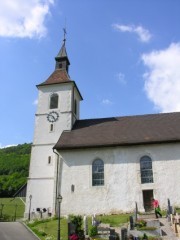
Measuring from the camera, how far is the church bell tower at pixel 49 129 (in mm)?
27609

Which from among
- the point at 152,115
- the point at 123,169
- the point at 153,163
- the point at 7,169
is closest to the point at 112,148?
the point at 123,169

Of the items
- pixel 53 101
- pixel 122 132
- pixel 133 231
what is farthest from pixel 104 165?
pixel 53 101

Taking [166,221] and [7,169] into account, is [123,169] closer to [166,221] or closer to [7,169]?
[166,221]

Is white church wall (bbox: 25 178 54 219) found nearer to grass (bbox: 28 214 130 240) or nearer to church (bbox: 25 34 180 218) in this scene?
church (bbox: 25 34 180 218)

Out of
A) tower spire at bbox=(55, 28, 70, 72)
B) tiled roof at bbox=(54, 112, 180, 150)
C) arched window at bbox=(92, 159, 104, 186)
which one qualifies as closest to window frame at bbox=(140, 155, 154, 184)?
tiled roof at bbox=(54, 112, 180, 150)

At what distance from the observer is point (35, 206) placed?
90.3 ft

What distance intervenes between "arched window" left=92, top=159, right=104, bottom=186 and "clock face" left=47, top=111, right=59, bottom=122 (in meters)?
7.81

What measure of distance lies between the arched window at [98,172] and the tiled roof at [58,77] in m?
11.6

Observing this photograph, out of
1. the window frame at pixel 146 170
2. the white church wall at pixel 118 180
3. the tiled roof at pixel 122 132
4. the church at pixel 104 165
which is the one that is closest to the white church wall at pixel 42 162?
the church at pixel 104 165

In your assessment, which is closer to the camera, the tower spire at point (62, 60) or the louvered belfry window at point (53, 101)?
the louvered belfry window at point (53, 101)

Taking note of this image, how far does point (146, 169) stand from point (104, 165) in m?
3.83

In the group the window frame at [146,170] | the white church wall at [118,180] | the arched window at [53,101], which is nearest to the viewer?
the white church wall at [118,180]

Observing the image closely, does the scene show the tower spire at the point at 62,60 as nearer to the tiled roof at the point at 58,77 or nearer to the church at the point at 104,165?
the tiled roof at the point at 58,77

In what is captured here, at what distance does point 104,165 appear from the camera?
26.5m
